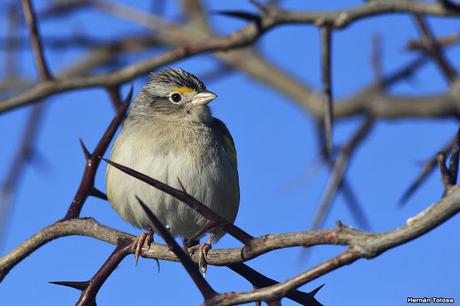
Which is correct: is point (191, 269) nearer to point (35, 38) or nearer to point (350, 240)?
point (350, 240)

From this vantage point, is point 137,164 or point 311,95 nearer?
point 137,164

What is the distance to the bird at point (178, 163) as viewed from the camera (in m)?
5.46

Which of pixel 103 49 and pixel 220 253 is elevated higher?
pixel 103 49

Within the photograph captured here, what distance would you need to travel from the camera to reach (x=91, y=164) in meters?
3.24

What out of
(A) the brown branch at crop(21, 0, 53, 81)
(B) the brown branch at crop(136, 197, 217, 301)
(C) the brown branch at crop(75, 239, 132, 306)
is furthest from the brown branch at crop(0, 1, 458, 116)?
(B) the brown branch at crop(136, 197, 217, 301)

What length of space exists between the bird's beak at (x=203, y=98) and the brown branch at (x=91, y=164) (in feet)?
9.85

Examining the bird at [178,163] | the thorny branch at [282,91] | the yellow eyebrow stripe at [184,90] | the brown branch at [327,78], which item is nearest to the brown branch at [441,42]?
the thorny branch at [282,91]

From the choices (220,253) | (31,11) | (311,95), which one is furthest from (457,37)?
(311,95)

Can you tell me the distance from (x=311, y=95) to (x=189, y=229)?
3195 mm

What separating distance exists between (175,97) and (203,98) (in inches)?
15.0

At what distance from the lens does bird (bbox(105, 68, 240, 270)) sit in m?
5.46

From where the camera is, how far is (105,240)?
10.3 ft

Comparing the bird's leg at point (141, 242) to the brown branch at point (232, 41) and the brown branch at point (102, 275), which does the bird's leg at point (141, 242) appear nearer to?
the brown branch at point (102, 275)

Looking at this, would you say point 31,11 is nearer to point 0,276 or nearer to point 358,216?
point 0,276
